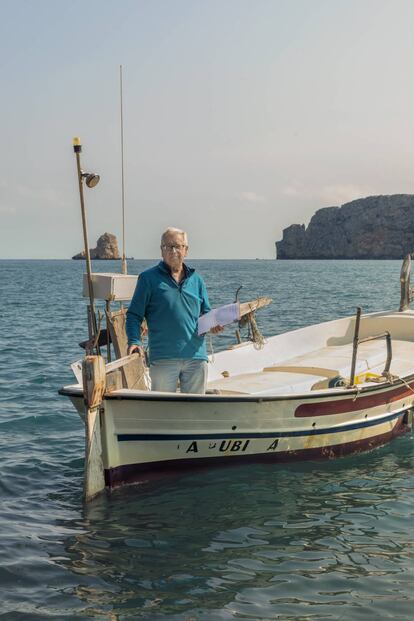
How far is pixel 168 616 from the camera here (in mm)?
5738

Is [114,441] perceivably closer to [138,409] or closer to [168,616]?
[138,409]

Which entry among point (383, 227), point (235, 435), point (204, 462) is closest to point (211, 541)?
point (204, 462)

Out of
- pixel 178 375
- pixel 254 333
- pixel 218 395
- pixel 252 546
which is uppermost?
pixel 254 333

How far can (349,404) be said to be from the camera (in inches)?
377

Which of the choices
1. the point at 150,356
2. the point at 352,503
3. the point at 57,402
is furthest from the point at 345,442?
the point at 57,402

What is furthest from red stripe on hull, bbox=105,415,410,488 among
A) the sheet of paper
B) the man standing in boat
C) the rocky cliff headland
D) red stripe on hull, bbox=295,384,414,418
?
the rocky cliff headland

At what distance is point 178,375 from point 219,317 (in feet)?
2.72

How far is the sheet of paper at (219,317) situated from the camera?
7.94 metres

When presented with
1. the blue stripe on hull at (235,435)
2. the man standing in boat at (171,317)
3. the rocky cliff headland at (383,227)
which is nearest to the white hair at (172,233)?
the man standing in boat at (171,317)

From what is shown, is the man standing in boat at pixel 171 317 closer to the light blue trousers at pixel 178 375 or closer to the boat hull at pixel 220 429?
the light blue trousers at pixel 178 375

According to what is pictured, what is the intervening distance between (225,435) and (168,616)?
10.1 feet

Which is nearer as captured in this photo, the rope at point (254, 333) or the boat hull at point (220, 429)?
the boat hull at point (220, 429)

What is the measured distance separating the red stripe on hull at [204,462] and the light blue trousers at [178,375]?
0.89 metres

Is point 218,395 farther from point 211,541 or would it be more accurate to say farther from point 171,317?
point 211,541
